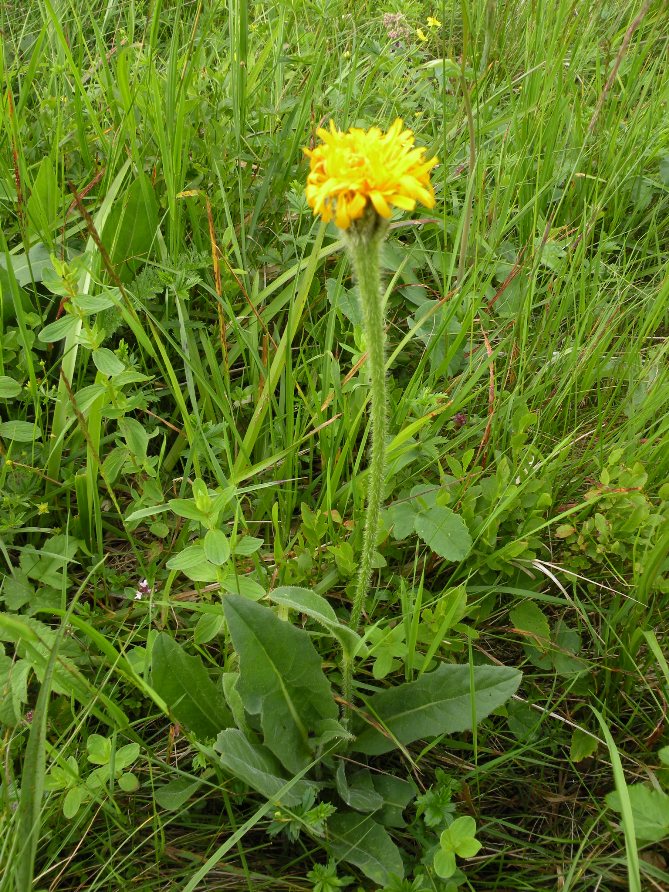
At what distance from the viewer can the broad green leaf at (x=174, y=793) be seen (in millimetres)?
1307

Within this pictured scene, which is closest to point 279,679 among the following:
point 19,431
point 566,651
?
point 566,651

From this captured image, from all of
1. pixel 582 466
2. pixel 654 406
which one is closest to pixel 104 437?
pixel 582 466

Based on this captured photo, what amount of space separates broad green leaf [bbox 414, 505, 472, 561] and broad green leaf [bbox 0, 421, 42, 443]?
39.7 inches

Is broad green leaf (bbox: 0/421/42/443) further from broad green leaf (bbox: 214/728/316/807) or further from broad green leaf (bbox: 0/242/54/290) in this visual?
broad green leaf (bbox: 214/728/316/807)

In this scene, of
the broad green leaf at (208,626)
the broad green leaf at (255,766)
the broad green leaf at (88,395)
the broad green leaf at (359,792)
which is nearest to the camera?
the broad green leaf at (255,766)

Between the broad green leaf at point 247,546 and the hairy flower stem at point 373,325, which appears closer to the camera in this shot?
the hairy flower stem at point 373,325

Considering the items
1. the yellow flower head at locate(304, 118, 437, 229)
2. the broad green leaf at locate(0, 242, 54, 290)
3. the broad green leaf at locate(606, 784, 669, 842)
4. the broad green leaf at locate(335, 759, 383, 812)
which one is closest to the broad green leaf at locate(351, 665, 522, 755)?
the broad green leaf at locate(335, 759, 383, 812)

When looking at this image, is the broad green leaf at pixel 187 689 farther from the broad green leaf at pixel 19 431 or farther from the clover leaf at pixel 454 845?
the broad green leaf at pixel 19 431

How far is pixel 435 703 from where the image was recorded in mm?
1364

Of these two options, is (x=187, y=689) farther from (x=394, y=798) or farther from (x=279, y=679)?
(x=394, y=798)

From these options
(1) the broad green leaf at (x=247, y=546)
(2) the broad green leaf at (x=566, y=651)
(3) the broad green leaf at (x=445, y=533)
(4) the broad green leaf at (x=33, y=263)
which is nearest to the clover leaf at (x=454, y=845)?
(2) the broad green leaf at (x=566, y=651)

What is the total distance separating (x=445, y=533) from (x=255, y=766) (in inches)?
24.6

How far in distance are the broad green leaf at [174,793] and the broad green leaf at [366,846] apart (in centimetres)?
29

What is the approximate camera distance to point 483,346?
2086 mm
